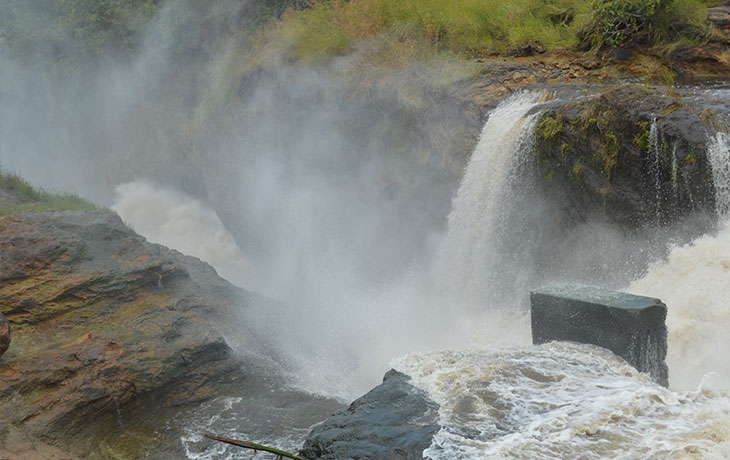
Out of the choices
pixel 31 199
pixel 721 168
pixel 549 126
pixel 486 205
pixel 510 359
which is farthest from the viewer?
pixel 31 199

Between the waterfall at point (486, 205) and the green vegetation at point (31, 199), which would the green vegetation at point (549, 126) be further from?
the green vegetation at point (31, 199)

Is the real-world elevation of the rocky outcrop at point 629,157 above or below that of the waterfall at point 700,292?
above

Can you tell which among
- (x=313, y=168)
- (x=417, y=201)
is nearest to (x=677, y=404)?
(x=417, y=201)

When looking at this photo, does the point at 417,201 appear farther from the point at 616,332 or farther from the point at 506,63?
the point at 616,332

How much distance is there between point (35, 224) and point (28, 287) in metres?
0.94

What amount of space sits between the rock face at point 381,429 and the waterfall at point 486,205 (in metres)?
4.29

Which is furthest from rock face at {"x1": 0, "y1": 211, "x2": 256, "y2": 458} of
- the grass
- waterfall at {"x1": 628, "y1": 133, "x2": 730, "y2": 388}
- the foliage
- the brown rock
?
the brown rock

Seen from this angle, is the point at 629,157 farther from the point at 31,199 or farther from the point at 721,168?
the point at 31,199

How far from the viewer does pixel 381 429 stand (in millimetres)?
3301

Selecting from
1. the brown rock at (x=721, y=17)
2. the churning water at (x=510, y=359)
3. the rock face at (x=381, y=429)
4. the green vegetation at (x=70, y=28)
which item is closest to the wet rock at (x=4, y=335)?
the churning water at (x=510, y=359)

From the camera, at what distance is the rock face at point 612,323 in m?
4.22

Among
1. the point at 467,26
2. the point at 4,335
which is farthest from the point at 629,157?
the point at 4,335

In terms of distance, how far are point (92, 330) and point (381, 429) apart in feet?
10.7

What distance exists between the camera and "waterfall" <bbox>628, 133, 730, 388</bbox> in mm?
5090
